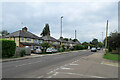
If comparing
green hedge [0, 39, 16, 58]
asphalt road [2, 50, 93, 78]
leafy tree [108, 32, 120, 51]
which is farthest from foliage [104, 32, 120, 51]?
green hedge [0, 39, 16, 58]

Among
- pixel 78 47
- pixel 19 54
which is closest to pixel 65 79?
pixel 19 54

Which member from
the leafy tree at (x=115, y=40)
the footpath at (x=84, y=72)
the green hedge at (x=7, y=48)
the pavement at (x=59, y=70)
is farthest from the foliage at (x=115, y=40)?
the green hedge at (x=7, y=48)

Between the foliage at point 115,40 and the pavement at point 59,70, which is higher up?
the foliage at point 115,40

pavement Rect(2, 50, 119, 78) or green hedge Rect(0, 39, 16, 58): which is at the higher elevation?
green hedge Rect(0, 39, 16, 58)

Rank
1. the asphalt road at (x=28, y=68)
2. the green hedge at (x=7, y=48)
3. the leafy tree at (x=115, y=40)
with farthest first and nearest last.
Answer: the leafy tree at (x=115, y=40) < the green hedge at (x=7, y=48) < the asphalt road at (x=28, y=68)

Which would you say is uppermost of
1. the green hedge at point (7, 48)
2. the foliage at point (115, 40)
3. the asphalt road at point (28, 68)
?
the foliage at point (115, 40)

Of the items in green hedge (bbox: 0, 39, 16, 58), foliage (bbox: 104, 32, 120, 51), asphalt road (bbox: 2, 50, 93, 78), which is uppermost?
foliage (bbox: 104, 32, 120, 51)

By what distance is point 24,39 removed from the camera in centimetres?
4181

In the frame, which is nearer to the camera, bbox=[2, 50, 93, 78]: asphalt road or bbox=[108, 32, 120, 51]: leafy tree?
bbox=[2, 50, 93, 78]: asphalt road

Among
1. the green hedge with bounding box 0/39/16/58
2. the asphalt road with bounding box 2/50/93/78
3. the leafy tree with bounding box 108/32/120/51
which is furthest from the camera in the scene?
the leafy tree with bounding box 108/32/120/51

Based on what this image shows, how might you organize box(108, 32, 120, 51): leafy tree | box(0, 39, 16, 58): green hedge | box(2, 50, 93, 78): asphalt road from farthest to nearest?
box(108, 32, 120, 51): leafy tree → box(0, 39, 16, 58): green hedge → box(2, 50, 93, 78): asphalt road

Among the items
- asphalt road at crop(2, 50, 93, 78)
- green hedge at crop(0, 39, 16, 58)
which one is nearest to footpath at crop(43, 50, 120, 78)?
asphalt road at crop(2, 50, 93, 78)

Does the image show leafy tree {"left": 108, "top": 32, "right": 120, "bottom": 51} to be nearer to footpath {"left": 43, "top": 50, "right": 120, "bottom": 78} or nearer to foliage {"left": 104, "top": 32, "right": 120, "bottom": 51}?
foliage {"left": 104, "top": 32, "right": 120, "bottom": 51}

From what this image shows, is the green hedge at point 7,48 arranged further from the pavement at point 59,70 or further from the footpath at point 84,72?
the footpath at point 84,72
